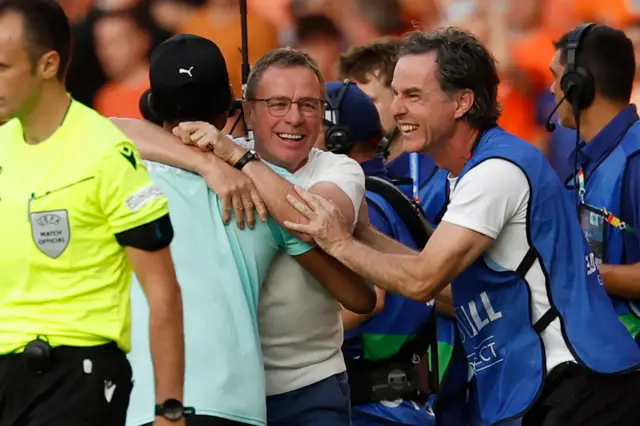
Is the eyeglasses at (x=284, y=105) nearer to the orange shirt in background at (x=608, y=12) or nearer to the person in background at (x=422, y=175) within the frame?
the person in background at (x=422, y=175)

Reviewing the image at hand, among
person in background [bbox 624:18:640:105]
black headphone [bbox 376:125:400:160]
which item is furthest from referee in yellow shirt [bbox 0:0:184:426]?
person in background [bbox 624:18:640:105]

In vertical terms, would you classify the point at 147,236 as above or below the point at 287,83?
below

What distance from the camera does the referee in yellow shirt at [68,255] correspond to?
3057 mm

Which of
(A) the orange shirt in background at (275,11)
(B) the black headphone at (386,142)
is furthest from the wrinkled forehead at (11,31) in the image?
(A) the orange shirt in background at (275,11)

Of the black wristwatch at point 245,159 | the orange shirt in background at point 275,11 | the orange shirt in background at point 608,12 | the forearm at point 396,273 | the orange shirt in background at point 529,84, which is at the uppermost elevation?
the orange shirt in background at point 275,11

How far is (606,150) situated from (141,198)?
254 centimetres

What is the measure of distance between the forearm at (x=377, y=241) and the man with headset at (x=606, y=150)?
0.94 metres

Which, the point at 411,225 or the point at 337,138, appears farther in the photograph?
the point at 337,138

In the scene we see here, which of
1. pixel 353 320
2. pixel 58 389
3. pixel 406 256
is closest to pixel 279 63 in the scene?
pixel 406 256

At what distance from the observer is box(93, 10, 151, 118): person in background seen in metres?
8.38

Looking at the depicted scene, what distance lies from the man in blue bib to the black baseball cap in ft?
1.24

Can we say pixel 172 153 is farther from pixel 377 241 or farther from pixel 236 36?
pixel 236 36

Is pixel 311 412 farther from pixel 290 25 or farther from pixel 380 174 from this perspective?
pixel 290 25

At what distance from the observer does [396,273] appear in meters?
4.07
